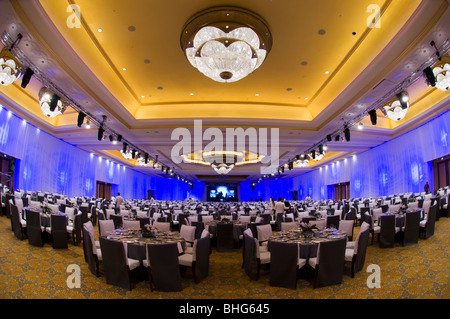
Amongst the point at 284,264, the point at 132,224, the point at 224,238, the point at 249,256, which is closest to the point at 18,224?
the point at 132,224

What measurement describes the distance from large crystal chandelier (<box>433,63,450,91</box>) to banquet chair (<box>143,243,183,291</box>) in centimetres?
599

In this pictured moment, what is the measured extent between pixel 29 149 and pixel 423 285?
1407 centimetres

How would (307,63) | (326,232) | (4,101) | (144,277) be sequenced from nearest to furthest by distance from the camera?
(144,277)
(326,232)
(307,63)
(4,101)

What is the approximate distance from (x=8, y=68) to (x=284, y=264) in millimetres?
5749

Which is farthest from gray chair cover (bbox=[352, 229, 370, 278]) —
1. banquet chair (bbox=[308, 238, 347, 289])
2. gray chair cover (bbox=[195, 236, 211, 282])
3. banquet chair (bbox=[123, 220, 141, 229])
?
banquet chair (bbox=[123, 220, 141, 229])

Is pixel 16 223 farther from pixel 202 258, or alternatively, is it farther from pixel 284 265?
pixel 284 265

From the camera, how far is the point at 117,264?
152 inches

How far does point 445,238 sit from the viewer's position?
5.80m

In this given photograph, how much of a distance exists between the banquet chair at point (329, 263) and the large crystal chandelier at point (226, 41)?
309 centimetres

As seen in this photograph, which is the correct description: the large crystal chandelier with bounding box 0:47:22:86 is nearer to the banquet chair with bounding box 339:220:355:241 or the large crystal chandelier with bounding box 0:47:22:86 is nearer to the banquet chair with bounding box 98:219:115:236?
the banquet chair with bounding box 98:219:115:236

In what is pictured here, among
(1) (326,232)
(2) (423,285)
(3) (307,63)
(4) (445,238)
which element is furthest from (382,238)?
(3) (307,63)

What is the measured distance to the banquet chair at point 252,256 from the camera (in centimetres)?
439

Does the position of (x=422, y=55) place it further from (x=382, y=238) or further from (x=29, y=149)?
(x=29, y=149)

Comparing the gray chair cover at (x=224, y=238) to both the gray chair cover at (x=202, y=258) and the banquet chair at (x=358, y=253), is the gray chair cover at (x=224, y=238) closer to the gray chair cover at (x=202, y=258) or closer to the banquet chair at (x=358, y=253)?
the gray chair cover at (x=202, y=258)
